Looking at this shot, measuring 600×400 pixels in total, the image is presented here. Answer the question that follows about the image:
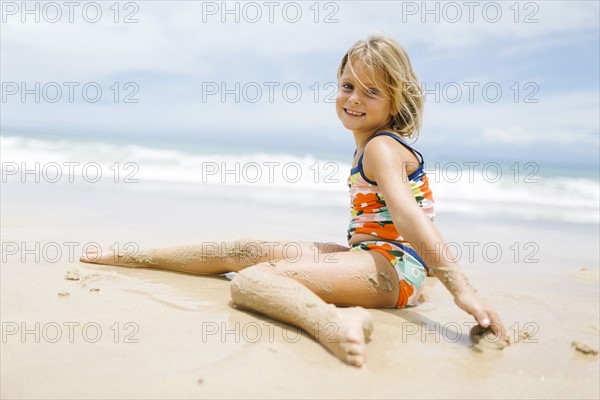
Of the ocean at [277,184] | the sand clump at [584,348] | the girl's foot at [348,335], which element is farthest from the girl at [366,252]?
the ocean at [277,184]

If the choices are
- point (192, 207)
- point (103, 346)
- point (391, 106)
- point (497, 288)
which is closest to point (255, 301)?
point (103, 346)

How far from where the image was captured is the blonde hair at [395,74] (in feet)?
8.37

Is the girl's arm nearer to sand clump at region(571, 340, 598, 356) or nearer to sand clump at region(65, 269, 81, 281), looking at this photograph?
sand clump at region(571, 340, 598, 356)

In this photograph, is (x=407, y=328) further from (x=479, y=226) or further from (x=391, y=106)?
(x=479, y=226)

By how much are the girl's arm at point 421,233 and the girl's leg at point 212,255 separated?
55 centimetres

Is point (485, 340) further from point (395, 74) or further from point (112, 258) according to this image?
point (112, 258)

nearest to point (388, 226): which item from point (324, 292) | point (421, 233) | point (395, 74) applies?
point (421, 233)

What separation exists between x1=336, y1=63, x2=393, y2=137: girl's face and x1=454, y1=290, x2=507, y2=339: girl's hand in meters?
1.00

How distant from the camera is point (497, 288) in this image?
3092 millimetres

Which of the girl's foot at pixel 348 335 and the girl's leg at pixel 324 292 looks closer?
the girl's foot at pixel 348 335

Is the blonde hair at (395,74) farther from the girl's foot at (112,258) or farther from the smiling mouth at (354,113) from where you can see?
the girl's foot at (112,258)

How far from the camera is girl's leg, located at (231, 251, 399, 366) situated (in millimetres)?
1869

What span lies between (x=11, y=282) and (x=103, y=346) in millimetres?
1062

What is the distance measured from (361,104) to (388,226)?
2.06 ft
